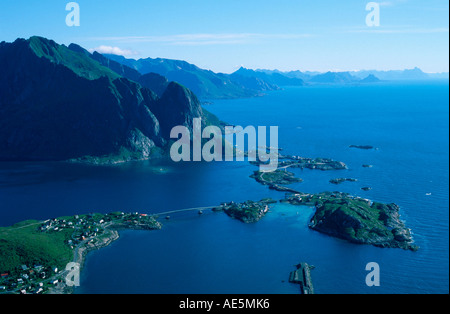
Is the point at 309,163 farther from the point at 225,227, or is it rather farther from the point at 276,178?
the point at 225,227

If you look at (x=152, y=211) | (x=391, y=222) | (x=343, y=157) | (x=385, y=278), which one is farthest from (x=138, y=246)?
(x=343, y=157)

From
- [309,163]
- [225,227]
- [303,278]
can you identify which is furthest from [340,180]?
[303,278]

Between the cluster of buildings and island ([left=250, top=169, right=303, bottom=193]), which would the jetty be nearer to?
the cluster of buildings

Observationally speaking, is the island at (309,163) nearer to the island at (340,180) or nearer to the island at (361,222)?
the island at (340,180)

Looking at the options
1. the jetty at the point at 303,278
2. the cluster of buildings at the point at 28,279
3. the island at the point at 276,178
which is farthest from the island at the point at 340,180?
the cluster of buildings at the point at 28,279

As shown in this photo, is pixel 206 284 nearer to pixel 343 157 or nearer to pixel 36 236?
pixel 36 236

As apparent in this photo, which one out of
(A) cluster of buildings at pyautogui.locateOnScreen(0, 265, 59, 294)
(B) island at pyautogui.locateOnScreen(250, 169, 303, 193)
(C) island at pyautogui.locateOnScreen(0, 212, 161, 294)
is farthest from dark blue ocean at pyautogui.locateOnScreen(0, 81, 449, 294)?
(A) cluster of buildings at pyautogui.locateOnScreen(0, 265, 59, 294)
